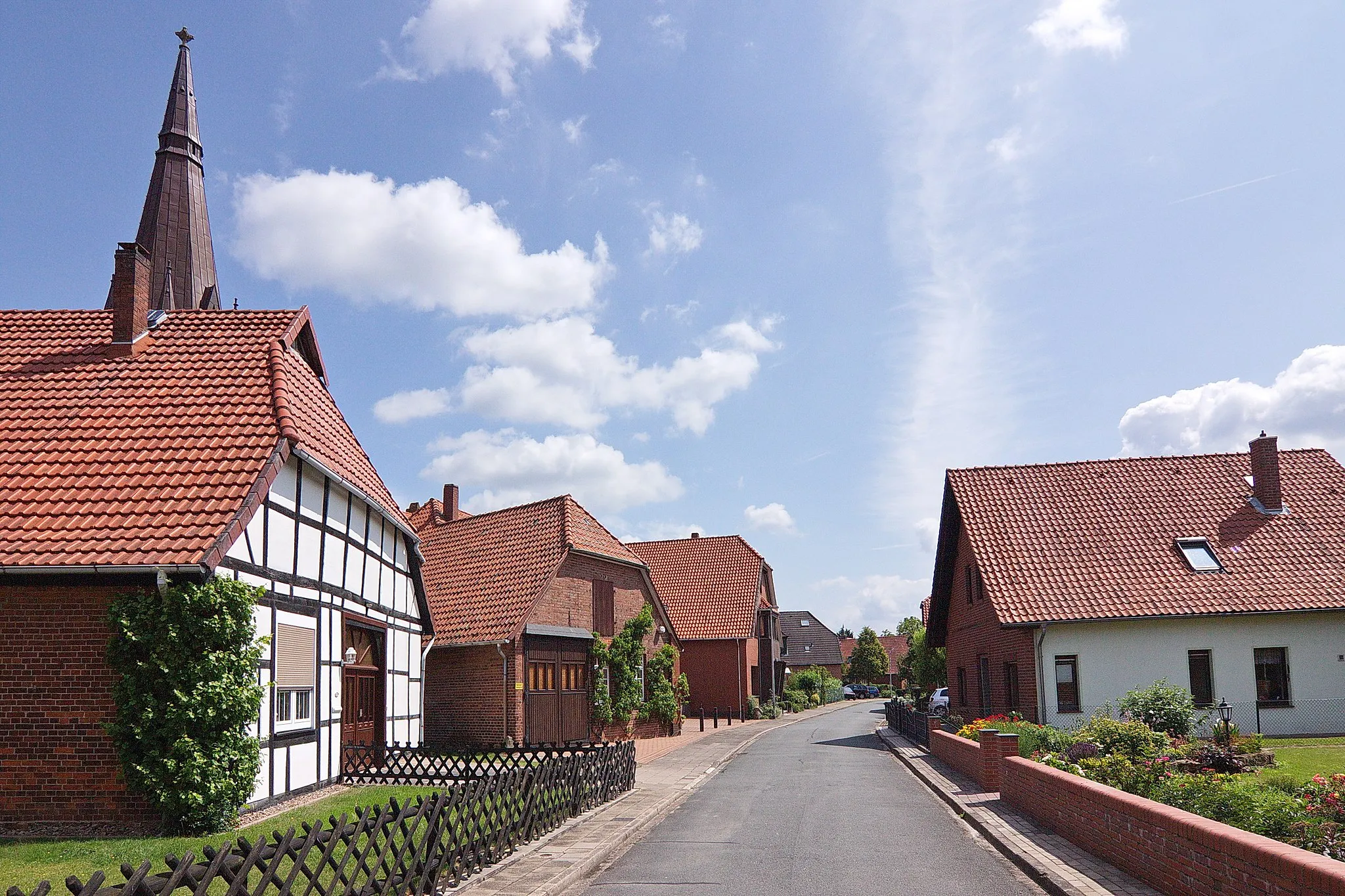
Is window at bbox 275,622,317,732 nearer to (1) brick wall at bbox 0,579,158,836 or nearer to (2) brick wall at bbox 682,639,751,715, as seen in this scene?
(1) brick wall at bbox 0,579,158,836

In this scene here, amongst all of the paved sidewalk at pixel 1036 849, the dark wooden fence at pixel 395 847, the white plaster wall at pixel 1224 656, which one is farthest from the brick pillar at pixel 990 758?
the white plaster wall at pixel 1224 656

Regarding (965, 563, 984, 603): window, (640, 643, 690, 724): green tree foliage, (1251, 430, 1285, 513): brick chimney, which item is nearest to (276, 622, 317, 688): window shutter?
(965, 563, 984, 603): window

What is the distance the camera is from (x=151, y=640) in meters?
12.2

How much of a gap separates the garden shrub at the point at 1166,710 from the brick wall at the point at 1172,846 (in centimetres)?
752

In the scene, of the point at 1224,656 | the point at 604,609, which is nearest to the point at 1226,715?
the point at 1224,656

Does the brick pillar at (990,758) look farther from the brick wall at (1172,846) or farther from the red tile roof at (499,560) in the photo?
the red tile roof at (499,560)

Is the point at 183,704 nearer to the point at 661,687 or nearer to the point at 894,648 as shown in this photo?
the point at 661,687

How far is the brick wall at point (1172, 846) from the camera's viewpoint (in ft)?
21.6

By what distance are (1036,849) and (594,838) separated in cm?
533

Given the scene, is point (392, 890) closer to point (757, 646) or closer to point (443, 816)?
point (443, 816)

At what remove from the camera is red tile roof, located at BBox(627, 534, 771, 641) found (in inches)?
1833

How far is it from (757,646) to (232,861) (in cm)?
4481

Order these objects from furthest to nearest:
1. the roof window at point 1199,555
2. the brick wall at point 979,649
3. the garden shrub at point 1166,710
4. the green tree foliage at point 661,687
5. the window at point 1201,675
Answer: the green tree foliage at point 661,687
the roof window at point 1199,555
the brick wall at point 979,649
the window at point 1201,675
the garden shrub at point 1166,710

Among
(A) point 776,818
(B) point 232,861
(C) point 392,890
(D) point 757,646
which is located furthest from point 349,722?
(D) point 757,646
